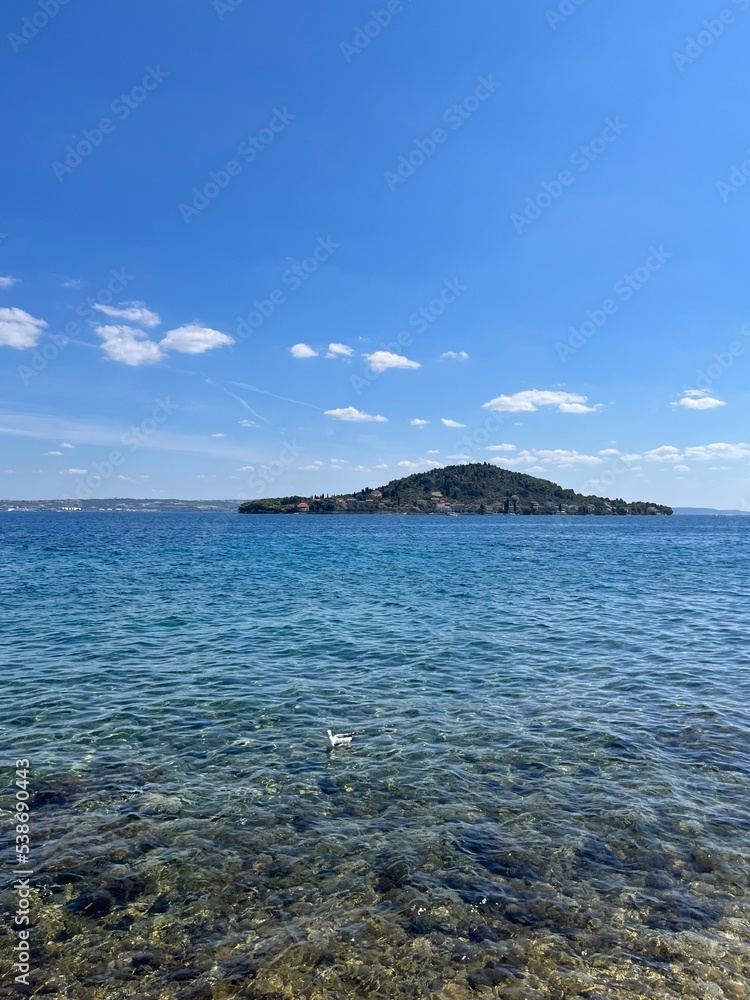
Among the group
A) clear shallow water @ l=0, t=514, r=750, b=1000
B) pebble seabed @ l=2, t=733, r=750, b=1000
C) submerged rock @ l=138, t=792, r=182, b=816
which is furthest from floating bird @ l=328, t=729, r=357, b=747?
submerged rock @ l=138, t=792, r=182, b=816

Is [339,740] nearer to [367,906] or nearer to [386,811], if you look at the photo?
[386,811]

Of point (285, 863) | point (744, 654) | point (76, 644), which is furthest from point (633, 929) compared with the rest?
point (76, 644)

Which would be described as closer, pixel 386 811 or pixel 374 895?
pixel 374 895

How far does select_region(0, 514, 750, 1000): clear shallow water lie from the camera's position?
8.16m

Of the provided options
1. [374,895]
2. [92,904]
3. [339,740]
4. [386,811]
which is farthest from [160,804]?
[374,895]

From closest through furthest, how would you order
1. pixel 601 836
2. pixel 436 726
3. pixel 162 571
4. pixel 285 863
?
pixel 285 863
pixel 601 836
pixel 436 726
pixel 162 571

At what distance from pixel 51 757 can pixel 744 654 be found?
25342mm

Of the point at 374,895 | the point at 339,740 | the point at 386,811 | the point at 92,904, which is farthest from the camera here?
the point at 339,740

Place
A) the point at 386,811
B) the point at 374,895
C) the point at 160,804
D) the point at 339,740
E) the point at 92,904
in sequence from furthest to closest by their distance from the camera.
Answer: the point at 339,740 < the point at 160,804 < the point at 386,811 < the point at 374,895 < the point at 92,904

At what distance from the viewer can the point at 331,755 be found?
48.1 ft

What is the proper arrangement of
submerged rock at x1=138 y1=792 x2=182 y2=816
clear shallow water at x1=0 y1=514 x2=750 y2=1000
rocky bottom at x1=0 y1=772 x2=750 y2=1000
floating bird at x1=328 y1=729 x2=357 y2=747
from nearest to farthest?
rocky bottom at x1=0 y1=772 x2=750 y2=1000
clear shallow water at x1=0 y1=514 x2=750 y2=1000
submerged rock at x1=138 y1=792 x2=182 y2=816
floating bird at x1=328 y1=729 x2=357 y2=747

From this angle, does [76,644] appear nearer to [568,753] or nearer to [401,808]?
[401,808]

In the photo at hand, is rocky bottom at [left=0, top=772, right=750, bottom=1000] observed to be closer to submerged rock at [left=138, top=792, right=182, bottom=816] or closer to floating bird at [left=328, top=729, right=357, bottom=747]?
submerged rock at [left=138, top=792, right=182, bottom=816]

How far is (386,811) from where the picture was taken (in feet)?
39.6
